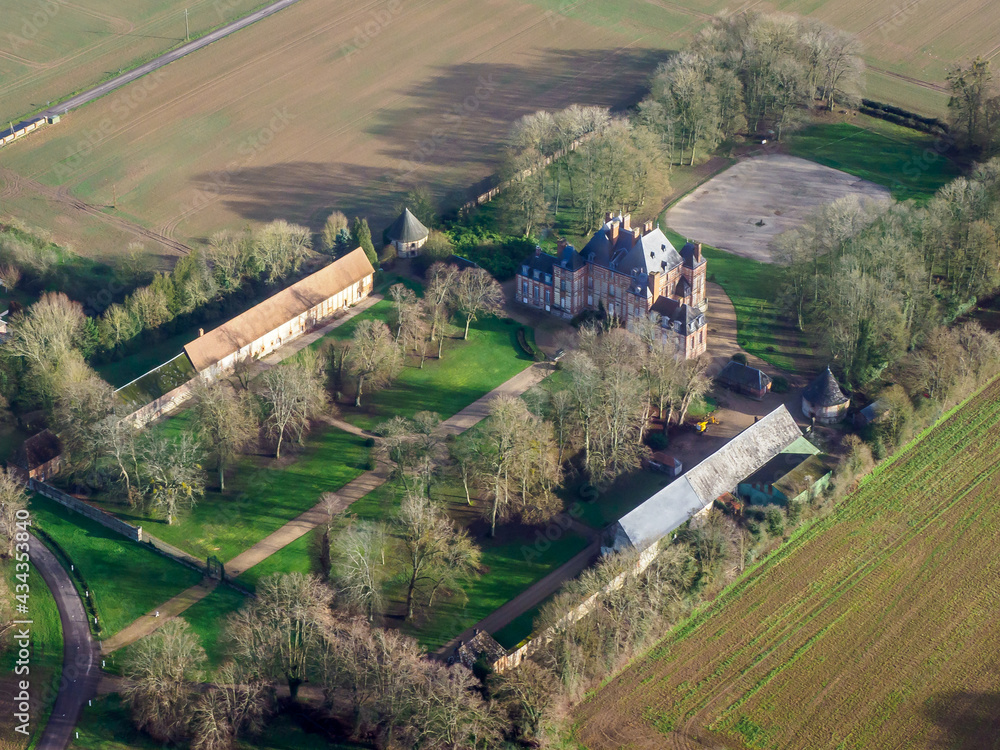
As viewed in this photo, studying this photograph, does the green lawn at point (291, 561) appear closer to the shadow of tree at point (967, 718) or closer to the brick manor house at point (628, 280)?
the brick manor house at point (628, 280)

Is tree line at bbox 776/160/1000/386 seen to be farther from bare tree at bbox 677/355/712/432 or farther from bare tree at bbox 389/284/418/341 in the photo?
bare tree at bbox 389/284/418/341

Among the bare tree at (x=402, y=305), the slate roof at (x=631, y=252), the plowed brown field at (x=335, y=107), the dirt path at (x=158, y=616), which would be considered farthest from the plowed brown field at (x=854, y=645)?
the plowed brown field at (x=335, y=107)

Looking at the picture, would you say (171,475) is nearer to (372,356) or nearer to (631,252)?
(372,356)

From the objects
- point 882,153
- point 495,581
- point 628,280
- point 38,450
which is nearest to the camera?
point 495,581

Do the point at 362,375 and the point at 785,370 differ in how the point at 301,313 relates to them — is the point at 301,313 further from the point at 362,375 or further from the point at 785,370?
the point at 785,370

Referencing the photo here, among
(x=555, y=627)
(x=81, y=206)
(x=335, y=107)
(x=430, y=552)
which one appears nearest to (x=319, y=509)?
(x=430, y=552)

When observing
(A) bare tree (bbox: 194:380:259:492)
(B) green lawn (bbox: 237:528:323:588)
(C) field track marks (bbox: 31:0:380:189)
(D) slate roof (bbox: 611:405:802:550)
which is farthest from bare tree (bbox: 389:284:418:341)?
(C) field track marks (bbox: 31:0:380:189)

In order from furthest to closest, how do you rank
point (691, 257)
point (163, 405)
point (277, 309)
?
1. point (277, 309)
2. point (691, 257)
3. point (163, 405)
